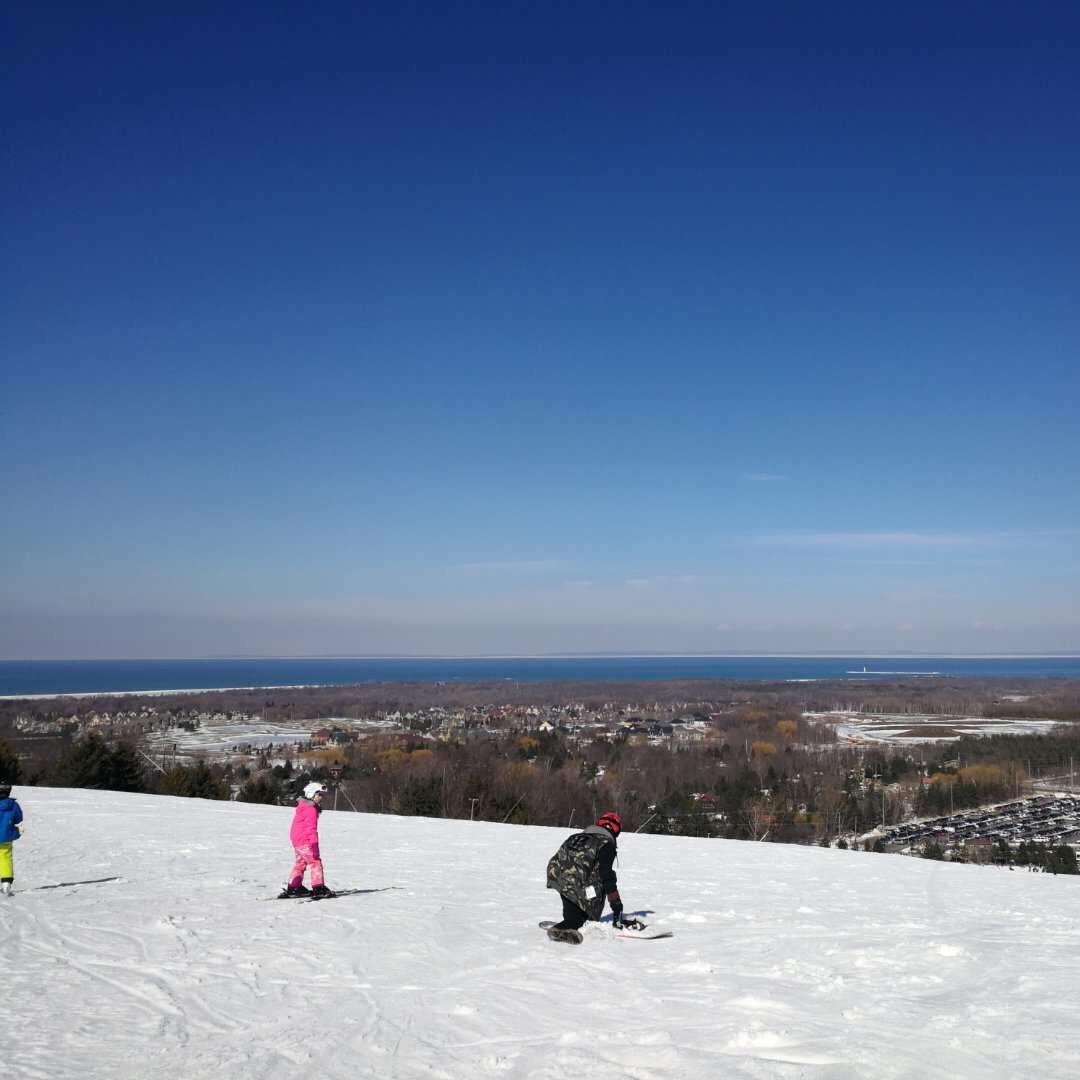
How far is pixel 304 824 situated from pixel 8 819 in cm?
372

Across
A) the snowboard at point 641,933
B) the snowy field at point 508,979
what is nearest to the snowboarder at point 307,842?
the snowy field at point 508,979

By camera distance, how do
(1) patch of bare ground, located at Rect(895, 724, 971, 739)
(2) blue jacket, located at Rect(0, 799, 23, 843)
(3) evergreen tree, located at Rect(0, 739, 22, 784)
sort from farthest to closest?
(1) patch of bare ground, located at Rect(895, 724, 971, 739), (3) evergreen tree, located at Rect(0, 739, 22, 784), (2) blue jacket, located at Rect(0, 799, 23, 843)

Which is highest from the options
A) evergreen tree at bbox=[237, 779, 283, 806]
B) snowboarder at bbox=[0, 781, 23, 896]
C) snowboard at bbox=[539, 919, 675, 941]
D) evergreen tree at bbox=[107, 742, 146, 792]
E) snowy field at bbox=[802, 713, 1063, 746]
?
Result: snowboarder at bbox=[0, 781, 23, 896]

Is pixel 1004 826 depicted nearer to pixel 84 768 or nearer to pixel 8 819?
pixel 84 768

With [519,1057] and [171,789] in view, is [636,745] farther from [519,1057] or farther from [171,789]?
[519,1057]

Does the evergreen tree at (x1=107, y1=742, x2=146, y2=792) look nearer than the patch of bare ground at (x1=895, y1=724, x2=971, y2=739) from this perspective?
Yes

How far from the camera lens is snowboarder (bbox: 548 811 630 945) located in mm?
8742

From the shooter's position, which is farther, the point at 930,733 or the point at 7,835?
the point at 930,733

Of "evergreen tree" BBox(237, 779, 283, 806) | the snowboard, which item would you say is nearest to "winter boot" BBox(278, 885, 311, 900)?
the snowboard

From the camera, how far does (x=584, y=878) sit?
876 cm

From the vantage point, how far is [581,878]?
877 centimetres

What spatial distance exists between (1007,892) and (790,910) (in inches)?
193

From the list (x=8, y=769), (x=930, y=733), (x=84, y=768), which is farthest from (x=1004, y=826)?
(x=930, y=733)

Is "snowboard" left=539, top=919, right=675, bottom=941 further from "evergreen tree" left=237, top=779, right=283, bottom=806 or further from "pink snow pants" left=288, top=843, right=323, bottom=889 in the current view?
"evergreen tree" left=237, top=779, right=283, bottom=806
